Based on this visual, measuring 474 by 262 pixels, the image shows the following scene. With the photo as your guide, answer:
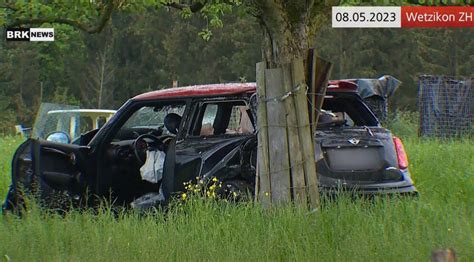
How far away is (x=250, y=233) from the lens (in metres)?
6.62

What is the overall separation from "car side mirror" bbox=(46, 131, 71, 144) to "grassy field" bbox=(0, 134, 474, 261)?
2.23 m

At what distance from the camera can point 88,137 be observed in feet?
32.0

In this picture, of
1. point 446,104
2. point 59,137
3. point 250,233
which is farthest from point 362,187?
point 446,104

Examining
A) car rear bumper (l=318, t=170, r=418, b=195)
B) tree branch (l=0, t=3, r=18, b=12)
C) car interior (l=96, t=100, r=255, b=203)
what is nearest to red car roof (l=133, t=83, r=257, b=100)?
car interior (l=96, t=100, r=255, b=203)

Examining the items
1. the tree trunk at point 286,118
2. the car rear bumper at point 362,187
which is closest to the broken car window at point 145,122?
the tree trunk at point 286,118

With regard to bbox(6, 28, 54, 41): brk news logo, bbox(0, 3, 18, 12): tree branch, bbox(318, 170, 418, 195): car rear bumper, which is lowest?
bbox(318, 170, 418, 195): car rear bumper

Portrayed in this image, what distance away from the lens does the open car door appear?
8469 mm

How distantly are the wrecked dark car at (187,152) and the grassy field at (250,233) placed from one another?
0.56m

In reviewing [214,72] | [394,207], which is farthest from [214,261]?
[214,72]

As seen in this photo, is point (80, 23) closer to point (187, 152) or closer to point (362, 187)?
point (187, 152)

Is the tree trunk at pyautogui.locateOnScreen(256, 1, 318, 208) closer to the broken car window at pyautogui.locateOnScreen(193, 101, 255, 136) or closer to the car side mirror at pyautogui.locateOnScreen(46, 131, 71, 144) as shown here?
the broken car window at pyautogui.locateOnScreen(193, 101, 255, 136)

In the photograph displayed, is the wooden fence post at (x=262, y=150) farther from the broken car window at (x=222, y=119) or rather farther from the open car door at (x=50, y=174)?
the open car door at (x=50, y=174)

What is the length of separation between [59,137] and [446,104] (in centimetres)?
1087

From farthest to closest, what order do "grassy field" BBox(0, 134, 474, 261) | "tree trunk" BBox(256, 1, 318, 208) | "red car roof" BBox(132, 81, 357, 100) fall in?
"red car roof" BBox(132, 81, 357, 100), "tree trunk" BBox(256, 1, 318, 208), "grassy field" BBox(0, 134, 474, 261)
